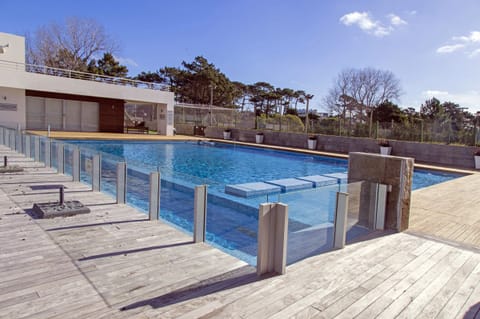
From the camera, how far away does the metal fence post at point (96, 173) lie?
5614 millimetres

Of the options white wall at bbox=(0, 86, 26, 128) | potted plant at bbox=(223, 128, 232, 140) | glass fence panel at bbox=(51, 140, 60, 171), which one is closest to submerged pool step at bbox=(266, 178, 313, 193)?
glass fence panel at bbox=(51, 140, 60, 171)

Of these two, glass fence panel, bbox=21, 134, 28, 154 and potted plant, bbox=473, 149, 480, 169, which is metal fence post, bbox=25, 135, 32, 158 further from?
potted plant, bbox=473, 149, 480, 169

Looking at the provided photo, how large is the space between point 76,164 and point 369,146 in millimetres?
12134

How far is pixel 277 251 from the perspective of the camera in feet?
9.30

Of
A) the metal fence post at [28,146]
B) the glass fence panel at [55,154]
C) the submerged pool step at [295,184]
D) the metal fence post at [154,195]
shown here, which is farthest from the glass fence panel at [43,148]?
the submerged pool step at [295,184]

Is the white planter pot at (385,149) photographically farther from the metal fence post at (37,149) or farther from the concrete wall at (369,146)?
the metal fence post at (37,149)

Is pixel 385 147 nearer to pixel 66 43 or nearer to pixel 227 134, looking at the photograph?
pixel 227 134

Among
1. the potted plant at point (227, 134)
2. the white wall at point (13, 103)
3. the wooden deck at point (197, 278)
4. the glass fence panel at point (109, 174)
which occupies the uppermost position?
the white wall at point (13, 103)

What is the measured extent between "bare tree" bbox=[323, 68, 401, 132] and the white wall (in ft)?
93.4

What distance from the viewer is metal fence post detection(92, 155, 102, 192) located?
18.4 feet

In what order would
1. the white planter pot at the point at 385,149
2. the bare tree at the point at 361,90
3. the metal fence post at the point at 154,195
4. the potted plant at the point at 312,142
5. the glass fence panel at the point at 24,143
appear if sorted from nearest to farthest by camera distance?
the metal fence post at the point at 154,195 < the glass fence panel at the point at 24,143 < the white planter pot at the point at 385,149 < the potted plant at the point at 312,142 < the bare tree at the point at 361,90

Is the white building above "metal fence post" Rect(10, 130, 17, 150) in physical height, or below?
above

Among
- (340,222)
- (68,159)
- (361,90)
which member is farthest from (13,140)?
(361,90)

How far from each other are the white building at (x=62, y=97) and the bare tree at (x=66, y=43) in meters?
10.7
